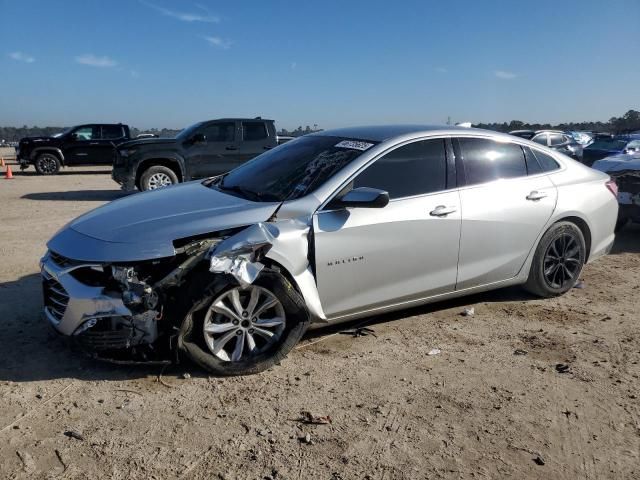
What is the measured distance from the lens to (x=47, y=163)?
18438 mm

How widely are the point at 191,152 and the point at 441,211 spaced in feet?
29.2

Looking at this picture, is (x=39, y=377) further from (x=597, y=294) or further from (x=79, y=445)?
(x=597, y=294)

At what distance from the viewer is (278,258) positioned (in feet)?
11.8

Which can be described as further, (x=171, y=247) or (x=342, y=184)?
(x=342, y=184)

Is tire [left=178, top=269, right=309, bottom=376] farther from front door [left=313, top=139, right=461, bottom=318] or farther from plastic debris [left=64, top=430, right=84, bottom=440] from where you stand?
plastic debris [left=64, top=430, right=84, bottom=440]

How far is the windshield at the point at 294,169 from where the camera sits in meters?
4.02

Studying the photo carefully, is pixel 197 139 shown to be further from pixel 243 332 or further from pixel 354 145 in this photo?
pixel 243 332

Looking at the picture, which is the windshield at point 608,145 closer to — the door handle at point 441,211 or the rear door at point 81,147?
the door handle at point 441,211

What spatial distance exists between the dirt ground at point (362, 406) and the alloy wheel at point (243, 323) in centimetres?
20

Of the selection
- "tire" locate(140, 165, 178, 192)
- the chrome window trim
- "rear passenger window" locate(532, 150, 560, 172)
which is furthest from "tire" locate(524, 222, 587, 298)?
"tire" locate(140, 165, 178, 192)

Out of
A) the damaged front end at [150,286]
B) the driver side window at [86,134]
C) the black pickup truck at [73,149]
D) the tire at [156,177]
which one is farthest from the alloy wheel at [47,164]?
the damaged front end at [150,286]

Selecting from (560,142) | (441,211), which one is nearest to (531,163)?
(441,211)

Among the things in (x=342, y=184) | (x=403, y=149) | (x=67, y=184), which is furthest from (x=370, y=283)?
(x=67, y=184)

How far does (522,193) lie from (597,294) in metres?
1.59
